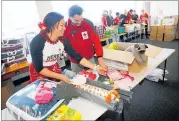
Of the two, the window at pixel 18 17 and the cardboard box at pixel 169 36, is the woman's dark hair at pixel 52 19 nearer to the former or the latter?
the window at pixel 18 17

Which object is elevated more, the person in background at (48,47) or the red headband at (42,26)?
the red headband at (42,26)

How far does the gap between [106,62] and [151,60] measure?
574 millimetres

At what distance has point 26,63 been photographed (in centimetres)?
262

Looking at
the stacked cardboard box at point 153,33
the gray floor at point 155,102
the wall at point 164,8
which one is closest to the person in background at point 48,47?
the gray floor at point 155,102

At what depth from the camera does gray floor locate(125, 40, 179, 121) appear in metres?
1.86

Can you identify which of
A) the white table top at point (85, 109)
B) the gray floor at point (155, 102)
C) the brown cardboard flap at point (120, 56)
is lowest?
the gray floor at point (155, 102)

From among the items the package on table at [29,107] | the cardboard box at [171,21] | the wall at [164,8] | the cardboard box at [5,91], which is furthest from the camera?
the wall at [164,8]

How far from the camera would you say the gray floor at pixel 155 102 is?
1860 millimetres

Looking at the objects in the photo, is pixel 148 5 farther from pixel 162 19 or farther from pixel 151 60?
pixel 151 60

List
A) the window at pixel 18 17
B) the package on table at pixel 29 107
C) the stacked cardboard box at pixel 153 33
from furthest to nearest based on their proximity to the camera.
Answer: the stacked cardboard box at pixel 153 33, the window at pixel 18 17, the package on table at pixel 29 107

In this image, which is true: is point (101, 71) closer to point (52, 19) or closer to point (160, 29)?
point (52, 19)

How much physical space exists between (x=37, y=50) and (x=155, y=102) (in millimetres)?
1790

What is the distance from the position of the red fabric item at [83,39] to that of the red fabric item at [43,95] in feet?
2.51

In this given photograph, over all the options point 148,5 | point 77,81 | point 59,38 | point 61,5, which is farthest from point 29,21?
point 148,5
